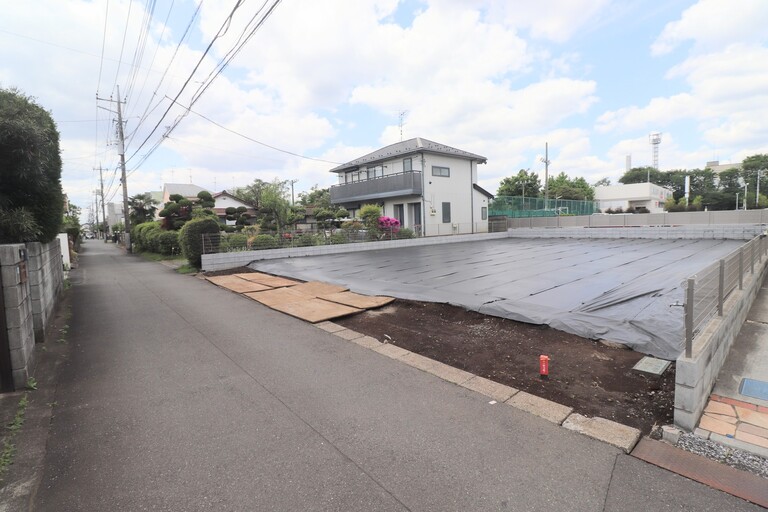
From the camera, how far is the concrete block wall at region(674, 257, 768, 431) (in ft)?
8.30

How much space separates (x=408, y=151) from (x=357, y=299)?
50.9 ft

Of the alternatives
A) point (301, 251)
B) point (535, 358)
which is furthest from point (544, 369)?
point (301, 251)

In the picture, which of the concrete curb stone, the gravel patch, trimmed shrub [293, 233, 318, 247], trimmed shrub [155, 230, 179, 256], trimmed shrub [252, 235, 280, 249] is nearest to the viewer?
the gravel patch

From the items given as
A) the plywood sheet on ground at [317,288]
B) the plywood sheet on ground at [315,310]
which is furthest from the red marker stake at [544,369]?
the plywood sheet on ground at [317,288]

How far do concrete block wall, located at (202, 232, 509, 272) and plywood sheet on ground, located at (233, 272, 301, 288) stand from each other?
162 centimetres

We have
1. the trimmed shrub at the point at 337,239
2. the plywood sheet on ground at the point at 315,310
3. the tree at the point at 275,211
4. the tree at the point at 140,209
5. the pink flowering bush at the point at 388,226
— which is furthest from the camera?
the tree at the point at 140,209

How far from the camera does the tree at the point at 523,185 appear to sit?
3778 centimetres

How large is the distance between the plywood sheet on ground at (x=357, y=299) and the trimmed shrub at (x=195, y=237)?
6.73 metres

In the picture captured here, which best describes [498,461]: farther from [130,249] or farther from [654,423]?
[130,249]

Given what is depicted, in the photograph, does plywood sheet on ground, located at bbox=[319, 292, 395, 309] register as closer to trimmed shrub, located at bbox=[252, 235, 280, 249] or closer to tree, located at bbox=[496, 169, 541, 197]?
trimmed shrub, located at bbox=[252, 235, 280, 249]

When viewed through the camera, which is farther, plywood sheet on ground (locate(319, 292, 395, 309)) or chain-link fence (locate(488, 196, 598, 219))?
chain-link fence (locate(488, 196, 598, 219))

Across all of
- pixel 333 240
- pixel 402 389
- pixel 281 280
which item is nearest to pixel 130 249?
pixel 333 240

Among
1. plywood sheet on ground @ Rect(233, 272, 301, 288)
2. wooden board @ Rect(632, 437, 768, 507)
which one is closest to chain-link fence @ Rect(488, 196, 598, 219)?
plywood sheet on ground @ Rect(233, 272, 301, 288)

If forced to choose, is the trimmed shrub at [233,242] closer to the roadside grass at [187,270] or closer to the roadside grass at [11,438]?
the roadside grass at [187,270]
